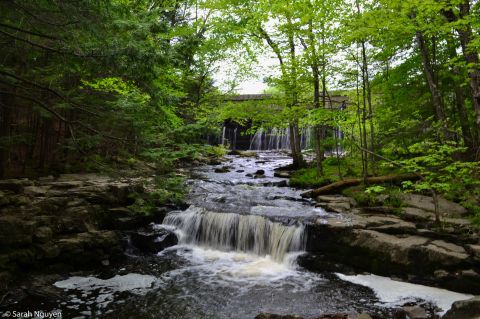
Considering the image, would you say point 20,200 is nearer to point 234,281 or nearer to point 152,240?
point 152,240

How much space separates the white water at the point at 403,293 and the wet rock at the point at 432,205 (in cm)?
282

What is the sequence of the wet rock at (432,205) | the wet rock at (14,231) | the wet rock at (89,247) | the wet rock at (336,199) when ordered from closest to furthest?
the wet rock at (14,231) → the wet rock at (89,247) → the wet rock at (432,205) → the wet rock at (336,199)

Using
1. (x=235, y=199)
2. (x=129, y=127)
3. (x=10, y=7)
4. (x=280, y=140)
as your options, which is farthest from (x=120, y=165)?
(x=280, y=140)

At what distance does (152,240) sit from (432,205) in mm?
8270

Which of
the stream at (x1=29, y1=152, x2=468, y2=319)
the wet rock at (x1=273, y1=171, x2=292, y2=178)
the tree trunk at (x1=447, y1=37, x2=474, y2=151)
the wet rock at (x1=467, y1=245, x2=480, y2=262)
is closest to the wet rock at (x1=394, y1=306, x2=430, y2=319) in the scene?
the stream at (x1=29, y1=152, x2=468, y2=319)

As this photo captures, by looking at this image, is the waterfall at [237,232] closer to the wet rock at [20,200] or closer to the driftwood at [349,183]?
the driftwood at [349,183]

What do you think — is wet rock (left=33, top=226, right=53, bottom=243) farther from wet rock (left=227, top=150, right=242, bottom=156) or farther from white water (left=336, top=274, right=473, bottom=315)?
wet rock (left=227, top=150, right=242, bottom=156)

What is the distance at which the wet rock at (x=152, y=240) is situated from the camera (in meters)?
9.12

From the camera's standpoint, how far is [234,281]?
7.30m

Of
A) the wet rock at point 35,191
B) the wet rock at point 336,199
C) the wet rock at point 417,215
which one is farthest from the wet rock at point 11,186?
the wet rock at point 417,215

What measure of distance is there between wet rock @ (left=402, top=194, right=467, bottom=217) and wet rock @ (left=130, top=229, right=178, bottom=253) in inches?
288

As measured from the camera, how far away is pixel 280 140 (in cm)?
3066

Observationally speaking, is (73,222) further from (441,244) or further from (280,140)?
(280,140)

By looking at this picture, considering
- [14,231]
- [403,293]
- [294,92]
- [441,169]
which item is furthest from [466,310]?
[294,92]
